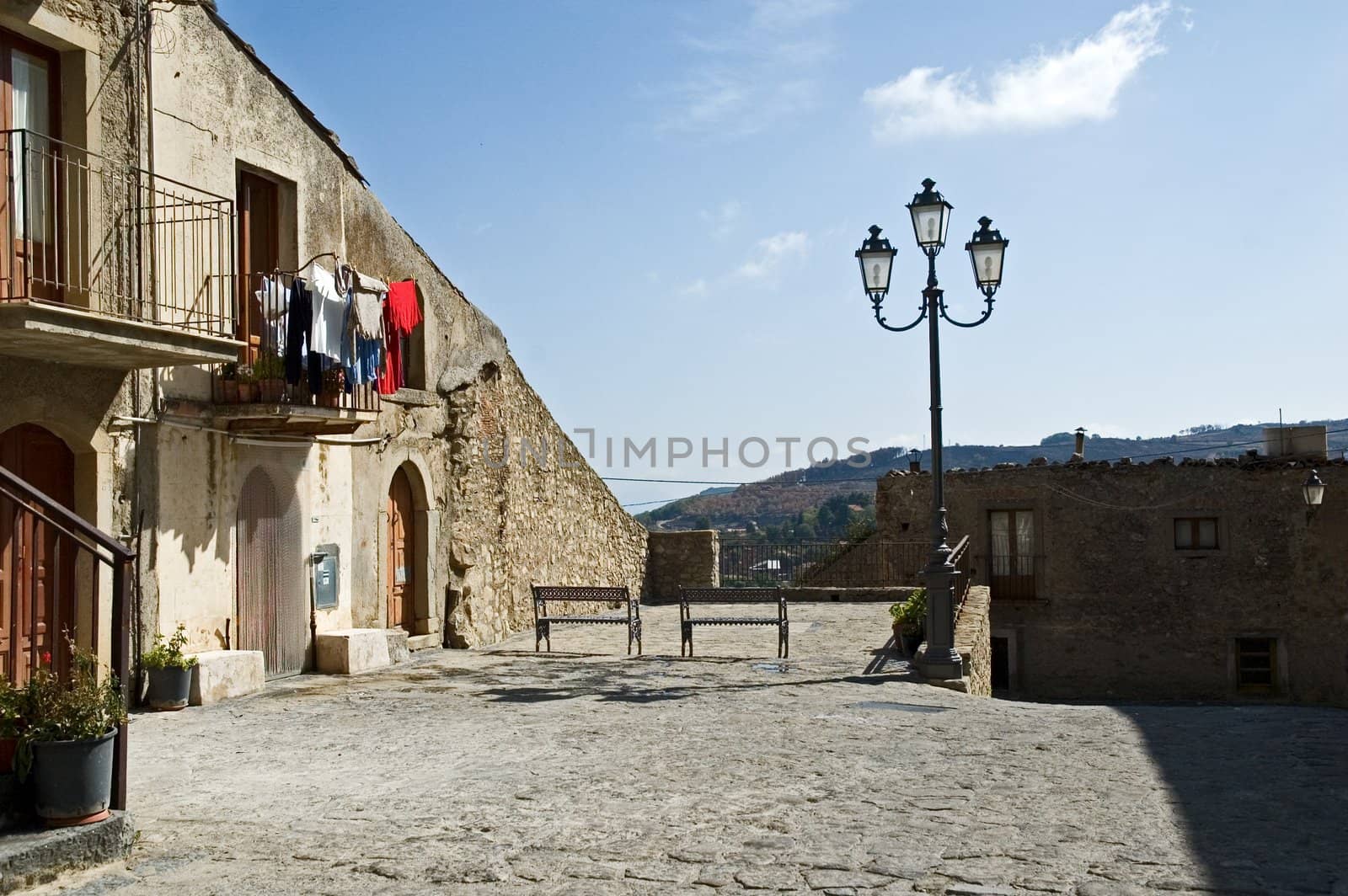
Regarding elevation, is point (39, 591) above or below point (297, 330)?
below

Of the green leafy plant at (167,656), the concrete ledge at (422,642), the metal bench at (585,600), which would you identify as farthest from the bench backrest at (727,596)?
the green leafy plant at (167,656)

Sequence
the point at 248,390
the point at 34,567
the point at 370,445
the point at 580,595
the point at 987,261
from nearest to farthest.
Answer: the point at 34,567 < the point at 248,390 < the point at 987,261 < the point at 370,445 < the point at 580,595

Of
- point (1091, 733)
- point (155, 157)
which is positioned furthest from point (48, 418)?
point (1091, 733)

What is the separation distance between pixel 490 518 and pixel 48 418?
773 cm

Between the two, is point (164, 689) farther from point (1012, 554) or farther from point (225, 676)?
point (1012, 554)

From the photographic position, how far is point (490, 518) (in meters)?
16.2

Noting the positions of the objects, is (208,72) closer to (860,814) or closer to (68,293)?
(68,293)

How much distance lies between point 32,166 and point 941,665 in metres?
8.95

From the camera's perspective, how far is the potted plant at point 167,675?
9.52 m

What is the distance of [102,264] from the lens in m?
9.35

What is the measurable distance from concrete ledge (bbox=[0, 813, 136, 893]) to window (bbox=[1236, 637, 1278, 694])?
77.5ft

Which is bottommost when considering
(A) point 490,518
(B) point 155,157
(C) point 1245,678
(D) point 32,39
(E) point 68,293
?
(C) point 1245,678

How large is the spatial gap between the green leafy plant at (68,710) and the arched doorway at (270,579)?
5.91 m

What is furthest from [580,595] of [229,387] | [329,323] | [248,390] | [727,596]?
[229,387]
